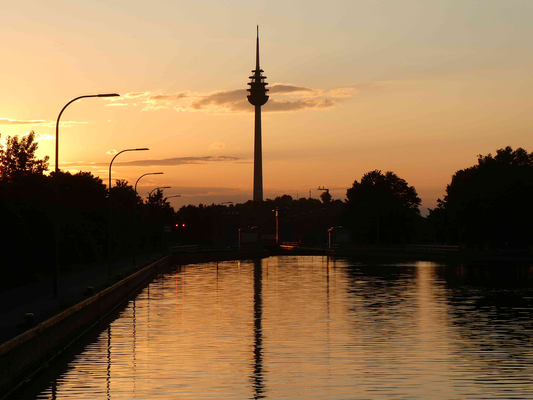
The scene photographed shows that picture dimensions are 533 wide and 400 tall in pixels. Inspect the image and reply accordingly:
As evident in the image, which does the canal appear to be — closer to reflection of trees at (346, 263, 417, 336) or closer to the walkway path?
reflection of trees at (346, 263, 417, 336)

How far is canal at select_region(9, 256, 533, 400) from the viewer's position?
53.8 ft

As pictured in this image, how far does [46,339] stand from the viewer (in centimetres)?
2139

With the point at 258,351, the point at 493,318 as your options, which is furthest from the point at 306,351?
the point at 493,318

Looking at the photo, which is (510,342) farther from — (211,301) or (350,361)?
(211,301)

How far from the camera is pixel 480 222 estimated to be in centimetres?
10512

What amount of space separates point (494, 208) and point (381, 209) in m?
37.1

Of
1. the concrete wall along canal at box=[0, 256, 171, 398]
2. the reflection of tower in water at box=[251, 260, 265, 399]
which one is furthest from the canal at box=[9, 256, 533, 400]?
the concrete wall along canal at box=[0, 256, 171, 398]

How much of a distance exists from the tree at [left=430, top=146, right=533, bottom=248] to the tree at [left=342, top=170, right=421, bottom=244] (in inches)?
781

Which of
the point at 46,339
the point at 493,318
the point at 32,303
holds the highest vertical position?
the point at 32,303

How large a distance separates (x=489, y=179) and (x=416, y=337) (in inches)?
3478

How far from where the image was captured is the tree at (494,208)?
104m

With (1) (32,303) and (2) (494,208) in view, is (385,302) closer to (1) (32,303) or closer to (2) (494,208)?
(1) (32,303)

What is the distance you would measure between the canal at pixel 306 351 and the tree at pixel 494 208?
63.3m

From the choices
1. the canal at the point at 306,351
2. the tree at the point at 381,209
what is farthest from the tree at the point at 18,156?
the canal at the point at 306,351
